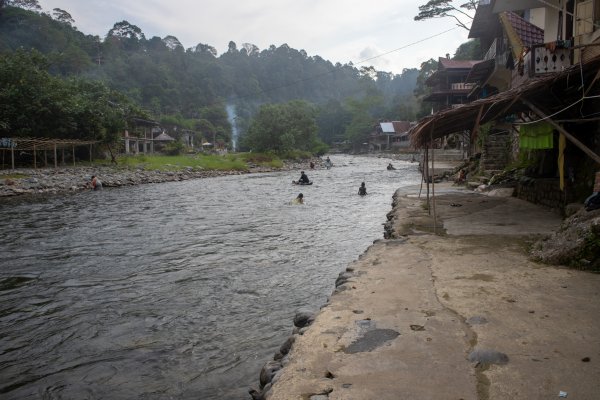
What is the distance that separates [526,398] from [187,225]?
13333 mm

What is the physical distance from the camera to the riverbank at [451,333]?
3354 millimetres

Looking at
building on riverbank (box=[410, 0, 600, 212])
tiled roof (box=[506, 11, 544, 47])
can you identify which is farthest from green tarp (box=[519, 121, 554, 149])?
tiled roof (box=[506, 11, 544, 47])

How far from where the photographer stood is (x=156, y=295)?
7.67 m

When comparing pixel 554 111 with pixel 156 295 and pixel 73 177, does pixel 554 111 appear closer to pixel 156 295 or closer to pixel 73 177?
pixel 156 295

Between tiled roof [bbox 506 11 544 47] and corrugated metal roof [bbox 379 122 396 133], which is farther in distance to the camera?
corrugated metal roof [bbox 379 122 396 133]

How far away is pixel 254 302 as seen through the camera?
731cm

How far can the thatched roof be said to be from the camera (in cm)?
872

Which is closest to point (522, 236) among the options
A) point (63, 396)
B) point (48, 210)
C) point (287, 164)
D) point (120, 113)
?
point (63, 396)

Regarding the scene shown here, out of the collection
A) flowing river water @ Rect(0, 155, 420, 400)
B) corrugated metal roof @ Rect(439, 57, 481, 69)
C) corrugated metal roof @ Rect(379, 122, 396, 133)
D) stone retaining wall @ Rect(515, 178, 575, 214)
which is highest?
corrugated metal roof @ Rect(439, 57, 481, 69)

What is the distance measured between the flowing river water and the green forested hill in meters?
24.5

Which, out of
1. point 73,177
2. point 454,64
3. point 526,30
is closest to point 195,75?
point 454,64

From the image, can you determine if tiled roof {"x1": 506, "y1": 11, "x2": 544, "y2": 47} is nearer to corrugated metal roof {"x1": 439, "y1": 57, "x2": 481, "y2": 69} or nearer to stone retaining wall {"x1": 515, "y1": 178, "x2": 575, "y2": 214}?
stone retaining wall {"x1": 515, "y1": 178, "x2": 575, "y2": 214}

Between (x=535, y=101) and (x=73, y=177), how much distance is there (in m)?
28.5

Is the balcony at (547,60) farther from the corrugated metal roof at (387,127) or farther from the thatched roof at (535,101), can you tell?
the corrugated metal roof at (387,127)
